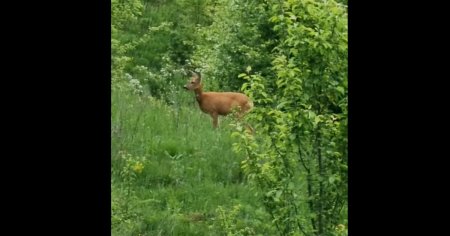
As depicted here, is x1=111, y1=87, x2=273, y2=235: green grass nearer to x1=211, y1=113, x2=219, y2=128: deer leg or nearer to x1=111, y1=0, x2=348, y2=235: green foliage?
x1=111, y1=0, x2=348, y2=235: green foliage

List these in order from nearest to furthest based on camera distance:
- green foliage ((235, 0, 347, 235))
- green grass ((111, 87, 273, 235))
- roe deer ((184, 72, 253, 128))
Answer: green foliage ((235, 0, 347, 235)) < green grass ((111, 87, 273, 235)) < roe deer ((184, 72, 253, 128))

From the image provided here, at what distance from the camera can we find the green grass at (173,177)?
8.08 m

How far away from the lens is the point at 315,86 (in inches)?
219

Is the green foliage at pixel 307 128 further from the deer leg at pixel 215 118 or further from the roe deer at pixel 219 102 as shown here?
the roe deer at pixel 219 102

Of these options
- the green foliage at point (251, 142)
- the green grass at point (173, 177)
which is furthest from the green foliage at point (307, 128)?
the green grass at point (173, 177)

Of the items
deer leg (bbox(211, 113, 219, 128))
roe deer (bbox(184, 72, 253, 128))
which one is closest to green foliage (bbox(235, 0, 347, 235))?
deer leg (bbox(211, 113, 219, 128))

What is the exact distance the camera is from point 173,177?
9.89 metres

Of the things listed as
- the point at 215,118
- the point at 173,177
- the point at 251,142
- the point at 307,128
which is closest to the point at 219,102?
the point at 215,118

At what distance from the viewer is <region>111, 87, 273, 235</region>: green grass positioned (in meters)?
8.08

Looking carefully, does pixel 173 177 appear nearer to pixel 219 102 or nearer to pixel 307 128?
pixel 307 128
